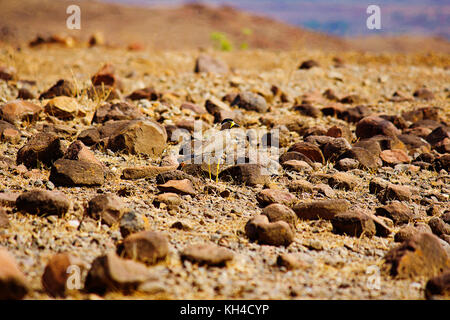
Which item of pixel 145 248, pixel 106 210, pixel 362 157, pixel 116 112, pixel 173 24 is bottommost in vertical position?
pixel 145 248

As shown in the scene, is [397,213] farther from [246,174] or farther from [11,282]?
[11,282]

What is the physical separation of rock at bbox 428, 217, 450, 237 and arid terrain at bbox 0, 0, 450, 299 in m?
0.01

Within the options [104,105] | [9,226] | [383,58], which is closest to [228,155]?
[104,105]

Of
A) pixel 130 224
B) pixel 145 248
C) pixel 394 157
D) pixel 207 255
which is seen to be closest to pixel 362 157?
pixel 394 157

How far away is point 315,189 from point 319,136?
4.16 ft

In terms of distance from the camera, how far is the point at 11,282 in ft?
6.99

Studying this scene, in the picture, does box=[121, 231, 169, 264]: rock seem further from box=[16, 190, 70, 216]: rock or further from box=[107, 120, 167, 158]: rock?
box=[107, 120, 167, 158]: rock

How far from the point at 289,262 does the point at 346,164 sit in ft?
6.80

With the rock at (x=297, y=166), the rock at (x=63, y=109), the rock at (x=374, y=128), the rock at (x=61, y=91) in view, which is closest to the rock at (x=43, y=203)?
the rock at (x=297, y=166)

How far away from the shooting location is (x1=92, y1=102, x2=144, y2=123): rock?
506cm

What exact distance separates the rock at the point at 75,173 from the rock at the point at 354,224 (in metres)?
1.96

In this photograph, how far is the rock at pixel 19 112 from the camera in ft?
15.8
